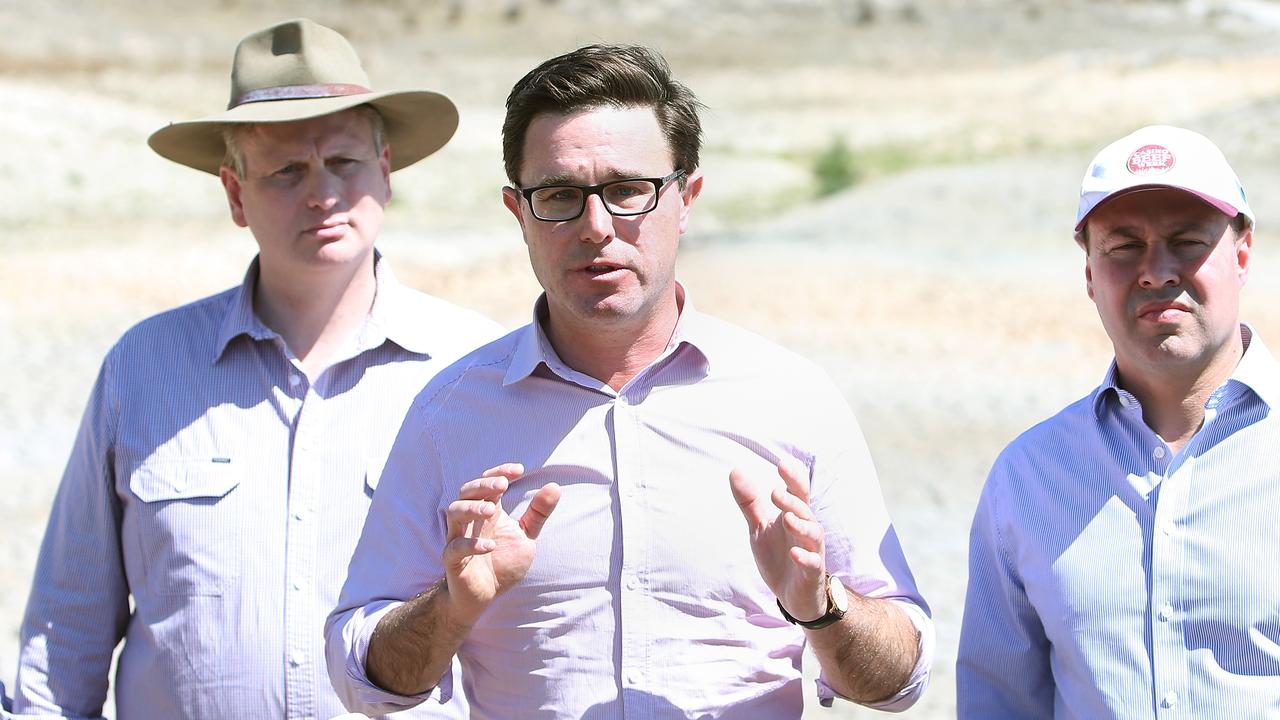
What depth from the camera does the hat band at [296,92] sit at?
4.05m

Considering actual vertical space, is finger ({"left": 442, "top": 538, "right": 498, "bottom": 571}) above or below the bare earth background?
below

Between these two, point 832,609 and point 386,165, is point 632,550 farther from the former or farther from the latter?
point 386,165

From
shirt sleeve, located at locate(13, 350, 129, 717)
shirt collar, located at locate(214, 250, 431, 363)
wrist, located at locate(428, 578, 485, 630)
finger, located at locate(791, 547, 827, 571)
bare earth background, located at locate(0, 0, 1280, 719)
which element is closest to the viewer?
finger, located at locate(791, 547, 827, 571)

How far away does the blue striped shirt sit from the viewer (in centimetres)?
365

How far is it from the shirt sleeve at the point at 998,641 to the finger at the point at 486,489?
3.37 ft

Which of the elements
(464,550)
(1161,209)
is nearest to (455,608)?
(464,550)

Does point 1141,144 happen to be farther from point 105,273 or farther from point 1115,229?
point 105,273

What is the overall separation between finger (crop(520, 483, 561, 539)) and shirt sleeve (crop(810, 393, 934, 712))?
1.78ft

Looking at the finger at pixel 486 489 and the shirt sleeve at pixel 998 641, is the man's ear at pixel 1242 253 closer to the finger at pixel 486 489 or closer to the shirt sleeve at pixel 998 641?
the shirt sleeve at pixel 998 641

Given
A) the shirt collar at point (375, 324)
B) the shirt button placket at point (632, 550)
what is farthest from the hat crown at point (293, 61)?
the shirt button placket at point (632, 550)

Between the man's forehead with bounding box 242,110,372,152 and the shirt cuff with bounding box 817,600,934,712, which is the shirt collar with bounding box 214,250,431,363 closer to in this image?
the man's forehead with bounding box 242,110,372,152

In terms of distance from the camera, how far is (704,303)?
53.6 feet

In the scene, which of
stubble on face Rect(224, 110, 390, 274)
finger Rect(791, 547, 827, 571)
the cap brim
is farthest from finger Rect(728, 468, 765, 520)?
stubble on face Rect(224, 110, 390, 274)

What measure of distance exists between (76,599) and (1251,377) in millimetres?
2723
